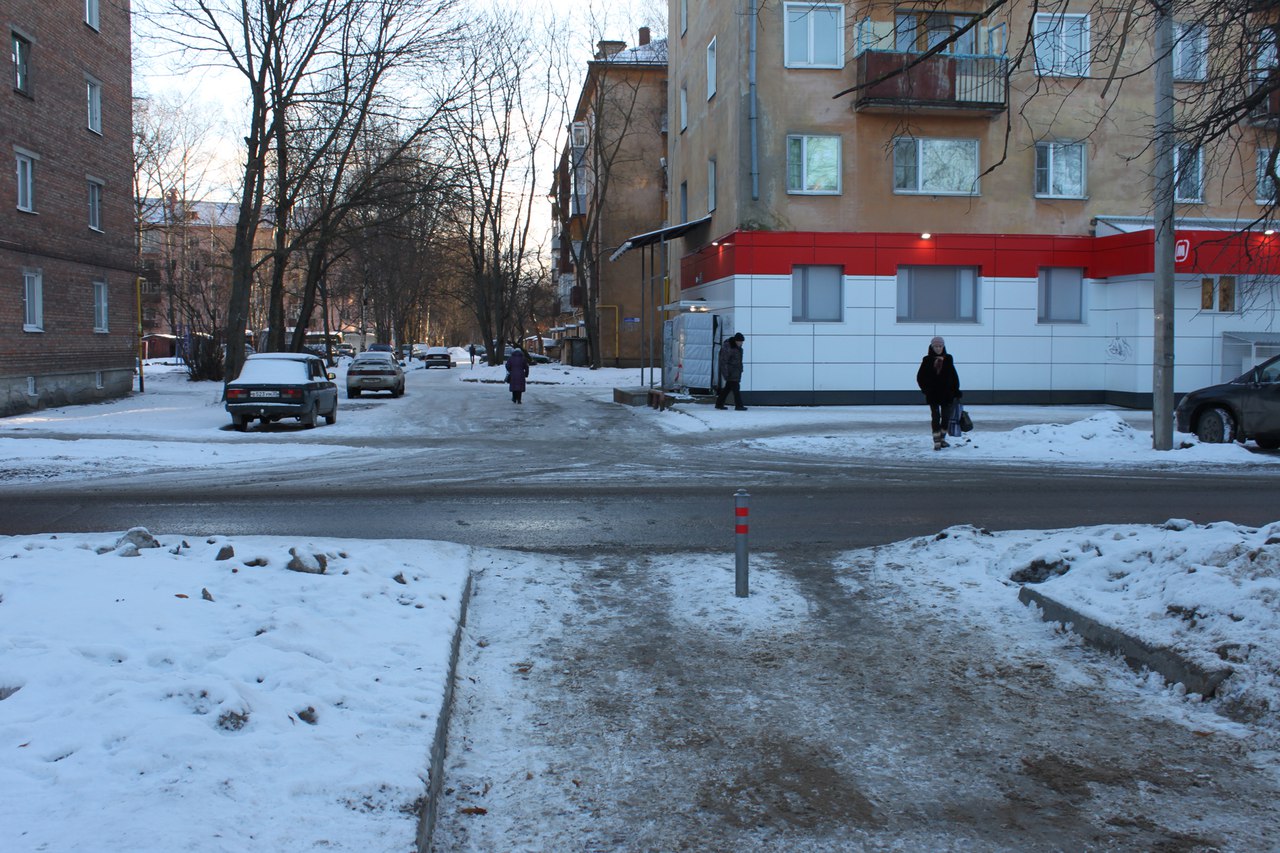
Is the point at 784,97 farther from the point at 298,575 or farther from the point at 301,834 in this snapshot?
the point at 301,834

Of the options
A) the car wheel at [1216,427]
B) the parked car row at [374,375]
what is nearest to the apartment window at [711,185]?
the parked car row at [374,375]

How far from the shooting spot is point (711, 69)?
96.5 ft

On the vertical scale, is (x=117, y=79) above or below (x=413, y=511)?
above

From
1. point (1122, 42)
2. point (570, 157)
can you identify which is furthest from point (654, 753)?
point (570, 157)

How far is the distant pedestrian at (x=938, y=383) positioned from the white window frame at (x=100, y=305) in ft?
77.5

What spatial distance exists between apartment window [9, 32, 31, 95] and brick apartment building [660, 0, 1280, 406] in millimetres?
17048

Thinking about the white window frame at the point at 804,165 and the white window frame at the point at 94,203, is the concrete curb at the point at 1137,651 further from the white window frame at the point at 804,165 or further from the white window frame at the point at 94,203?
the white window frame at the point at 94,203

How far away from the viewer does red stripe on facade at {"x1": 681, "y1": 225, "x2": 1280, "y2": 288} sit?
83.7ft

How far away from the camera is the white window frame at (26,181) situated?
25.0 metres

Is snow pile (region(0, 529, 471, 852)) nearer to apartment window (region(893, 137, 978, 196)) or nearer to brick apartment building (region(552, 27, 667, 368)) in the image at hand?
apartment window (region(893, 137, 978, 196))

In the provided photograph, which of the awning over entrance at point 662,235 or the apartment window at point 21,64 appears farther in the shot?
the awning over entrance at point 662,235

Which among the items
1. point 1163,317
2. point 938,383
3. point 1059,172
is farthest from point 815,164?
point 1163,317

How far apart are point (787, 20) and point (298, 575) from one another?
906 inches

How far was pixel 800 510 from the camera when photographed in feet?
35.9
